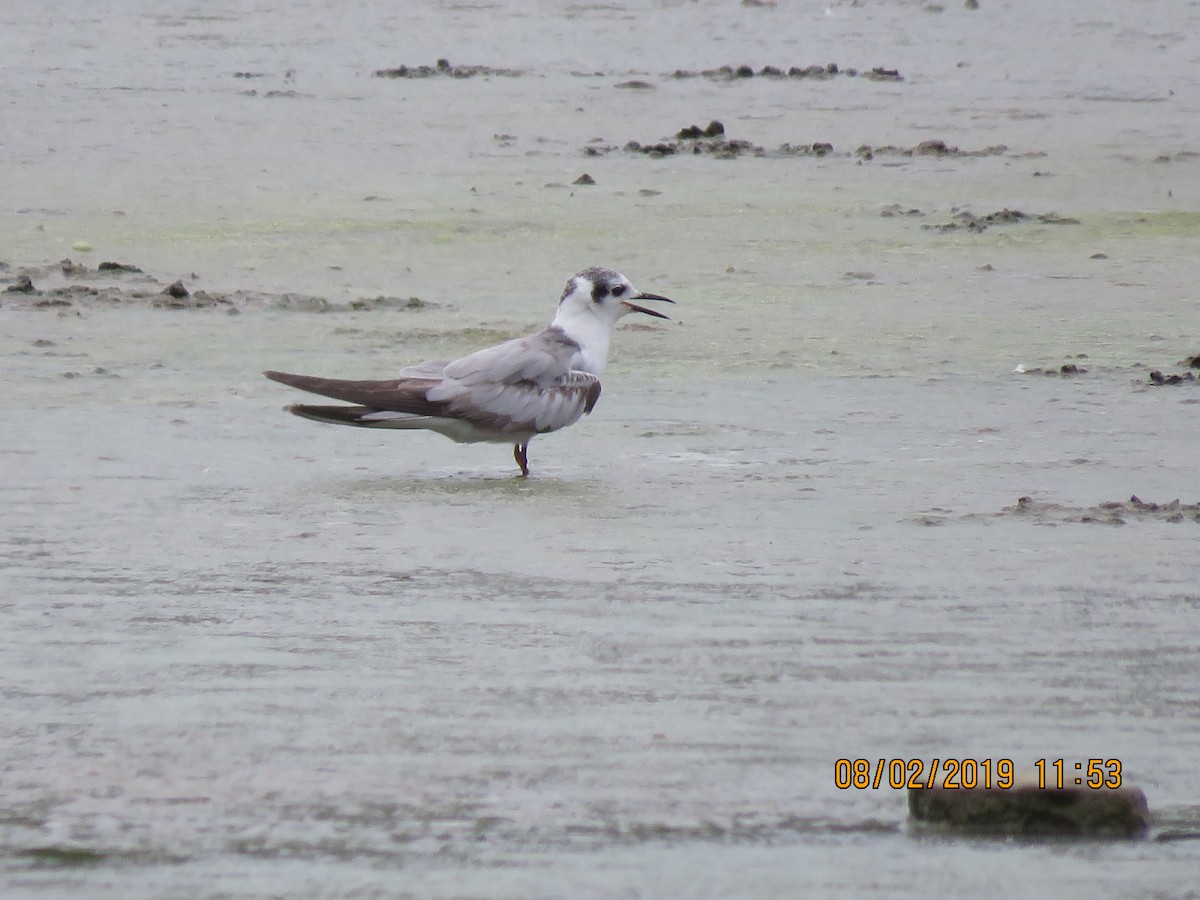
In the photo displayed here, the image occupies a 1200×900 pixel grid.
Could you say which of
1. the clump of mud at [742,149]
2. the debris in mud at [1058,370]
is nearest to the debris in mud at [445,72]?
the clump of mud at [742,149]

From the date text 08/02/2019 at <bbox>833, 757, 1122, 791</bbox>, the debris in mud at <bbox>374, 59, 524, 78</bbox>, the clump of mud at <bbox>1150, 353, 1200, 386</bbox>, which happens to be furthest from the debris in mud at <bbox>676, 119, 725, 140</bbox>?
the date text 08/02/2019 at <bbox>833, 757, 1122, 791</bbox>

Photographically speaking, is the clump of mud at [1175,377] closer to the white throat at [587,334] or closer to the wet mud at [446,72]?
the white throat at [587,334]

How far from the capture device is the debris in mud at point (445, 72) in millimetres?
16547

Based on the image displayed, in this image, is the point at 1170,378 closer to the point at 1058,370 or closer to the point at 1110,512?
the point at 1058,370

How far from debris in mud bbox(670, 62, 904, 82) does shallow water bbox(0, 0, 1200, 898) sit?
3243mm

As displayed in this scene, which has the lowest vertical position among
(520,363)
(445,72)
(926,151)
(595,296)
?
(520,363)

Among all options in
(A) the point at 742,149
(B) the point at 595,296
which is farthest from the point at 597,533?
(A) the point at 742,149

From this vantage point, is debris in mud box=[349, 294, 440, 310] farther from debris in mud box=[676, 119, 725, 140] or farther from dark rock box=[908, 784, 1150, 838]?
dark rock box=[908, 784, 1150, 838]

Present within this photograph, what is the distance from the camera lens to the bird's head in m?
7.28

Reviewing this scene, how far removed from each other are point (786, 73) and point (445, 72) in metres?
2.51

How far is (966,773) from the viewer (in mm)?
3592

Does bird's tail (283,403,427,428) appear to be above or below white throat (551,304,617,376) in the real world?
below

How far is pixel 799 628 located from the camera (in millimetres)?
4527

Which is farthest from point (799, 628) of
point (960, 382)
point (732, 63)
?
point (732, 63)
